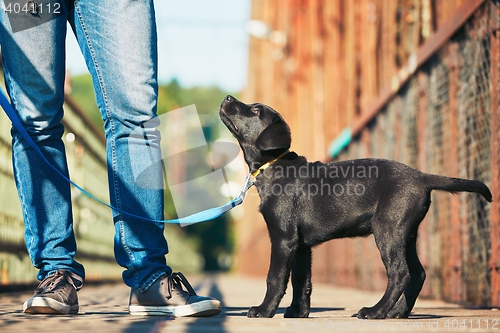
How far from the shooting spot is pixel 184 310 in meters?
2.91

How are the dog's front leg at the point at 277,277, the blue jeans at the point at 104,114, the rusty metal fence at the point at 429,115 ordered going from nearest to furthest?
the dog's front leg at the point at 277,277 < the blue jeans at the point at 104,114 < the rusty metal fence at the point at 429,115

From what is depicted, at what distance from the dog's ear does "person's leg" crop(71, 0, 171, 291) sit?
420 millimetres

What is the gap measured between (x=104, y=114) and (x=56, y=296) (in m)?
0.73

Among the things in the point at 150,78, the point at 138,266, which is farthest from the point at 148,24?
the point at 138,266

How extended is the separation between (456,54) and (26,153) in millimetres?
2883

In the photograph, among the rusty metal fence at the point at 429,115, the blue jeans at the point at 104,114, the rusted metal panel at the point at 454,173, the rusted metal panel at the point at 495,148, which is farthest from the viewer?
the rusted metal panel at the point at 454,173

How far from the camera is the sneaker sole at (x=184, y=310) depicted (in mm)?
2910

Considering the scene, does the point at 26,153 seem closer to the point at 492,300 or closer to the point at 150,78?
the point at 150,78

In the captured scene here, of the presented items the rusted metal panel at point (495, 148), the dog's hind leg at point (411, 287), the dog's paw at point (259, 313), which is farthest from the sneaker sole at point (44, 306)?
the rusted metal panel at point (495, 148)

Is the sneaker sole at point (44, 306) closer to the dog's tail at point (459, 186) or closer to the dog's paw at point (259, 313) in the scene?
the dog's paw at point (259, 313)

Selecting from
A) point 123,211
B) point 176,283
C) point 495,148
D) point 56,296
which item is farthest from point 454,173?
point 56,296

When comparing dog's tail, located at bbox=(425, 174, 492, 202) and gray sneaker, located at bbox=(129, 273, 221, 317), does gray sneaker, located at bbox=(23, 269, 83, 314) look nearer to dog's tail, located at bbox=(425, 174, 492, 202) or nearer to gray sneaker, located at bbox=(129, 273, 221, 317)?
gray sneaker, located at bbox=(129, 273, 221, 317)

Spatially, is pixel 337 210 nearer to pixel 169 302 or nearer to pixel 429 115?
pixel 169 302

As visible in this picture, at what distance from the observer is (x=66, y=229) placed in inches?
124
